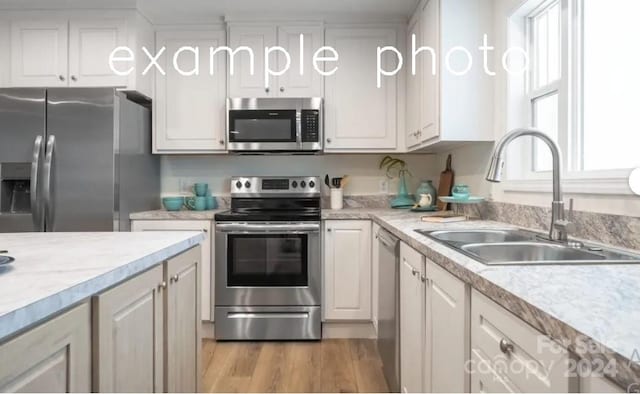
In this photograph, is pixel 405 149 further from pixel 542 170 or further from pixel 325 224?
pixel 542 170

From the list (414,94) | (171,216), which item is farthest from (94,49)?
(414,94)

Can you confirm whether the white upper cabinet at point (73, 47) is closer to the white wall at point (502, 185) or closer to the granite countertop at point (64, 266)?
the granite countertop at point (64, 266)

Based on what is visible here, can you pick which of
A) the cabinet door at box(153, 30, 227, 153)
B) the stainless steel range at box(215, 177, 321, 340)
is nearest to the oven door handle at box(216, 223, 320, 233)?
the stainless steel range at box(215, 177, 321, 340)

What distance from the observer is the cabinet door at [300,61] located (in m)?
3.04

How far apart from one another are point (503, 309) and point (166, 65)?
3.03m

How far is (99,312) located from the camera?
2.99ft

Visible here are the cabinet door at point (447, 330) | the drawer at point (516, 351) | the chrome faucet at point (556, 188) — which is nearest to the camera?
the drawer at point (516, 351)

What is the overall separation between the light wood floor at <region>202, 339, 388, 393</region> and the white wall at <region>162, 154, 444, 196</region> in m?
1.27

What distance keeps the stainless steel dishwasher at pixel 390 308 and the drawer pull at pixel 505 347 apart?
1.06 m

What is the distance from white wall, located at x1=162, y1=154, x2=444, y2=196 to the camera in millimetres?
3389

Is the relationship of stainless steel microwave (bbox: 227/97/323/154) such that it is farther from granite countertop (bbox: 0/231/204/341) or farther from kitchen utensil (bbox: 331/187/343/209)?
granite countertop (bbox: 0/231/204/341)

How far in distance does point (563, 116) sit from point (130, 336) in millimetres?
1840

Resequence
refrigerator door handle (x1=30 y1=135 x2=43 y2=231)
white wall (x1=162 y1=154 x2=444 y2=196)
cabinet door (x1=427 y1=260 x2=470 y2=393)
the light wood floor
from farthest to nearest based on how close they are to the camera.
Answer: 1. white wall (x1=162 y1=154 x2=444 y2=196)
2. refrigerator door handle (x1=30 y1=135 x2=43 y2=231)
3. the light wood floor
4. cabinet door (x1=427 y1=260 x2=470 y2=393)

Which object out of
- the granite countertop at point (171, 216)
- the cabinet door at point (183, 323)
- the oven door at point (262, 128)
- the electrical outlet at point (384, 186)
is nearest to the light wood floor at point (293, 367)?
the cabinet door at point (183, 323)
